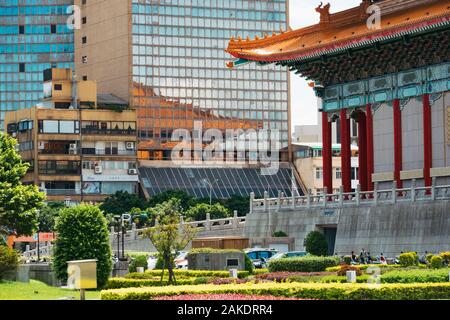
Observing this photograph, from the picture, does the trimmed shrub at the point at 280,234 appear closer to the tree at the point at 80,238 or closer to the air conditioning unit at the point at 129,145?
the tree at the point at 80,238

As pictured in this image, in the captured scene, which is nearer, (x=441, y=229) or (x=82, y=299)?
(x=82, y=299)

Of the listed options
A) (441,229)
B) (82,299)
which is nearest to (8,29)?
(441,229)

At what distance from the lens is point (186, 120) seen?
168 meters

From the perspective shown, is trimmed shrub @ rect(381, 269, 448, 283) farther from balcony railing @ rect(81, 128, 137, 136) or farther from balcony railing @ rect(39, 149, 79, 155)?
balcony railing @ rect(81, 128, 137, 136)

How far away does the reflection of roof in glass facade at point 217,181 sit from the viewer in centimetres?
15825

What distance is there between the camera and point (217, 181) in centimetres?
16162

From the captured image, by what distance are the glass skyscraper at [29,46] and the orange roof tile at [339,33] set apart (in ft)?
330

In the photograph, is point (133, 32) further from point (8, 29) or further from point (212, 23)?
point (8, 29)

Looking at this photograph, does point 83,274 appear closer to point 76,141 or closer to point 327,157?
point 327,157

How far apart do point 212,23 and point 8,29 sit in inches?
1387

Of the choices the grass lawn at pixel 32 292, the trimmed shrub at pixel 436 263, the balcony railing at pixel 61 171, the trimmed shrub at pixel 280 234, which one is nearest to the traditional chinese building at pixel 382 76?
the trimmed shrub at pixel 280 234

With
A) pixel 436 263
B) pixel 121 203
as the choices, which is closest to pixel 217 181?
pixel 121 203

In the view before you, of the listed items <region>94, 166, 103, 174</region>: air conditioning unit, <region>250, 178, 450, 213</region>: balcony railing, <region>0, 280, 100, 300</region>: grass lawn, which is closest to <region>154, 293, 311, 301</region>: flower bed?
<region>0, 280, 100, 300</region>: grass lawn

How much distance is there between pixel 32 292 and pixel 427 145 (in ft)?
109
